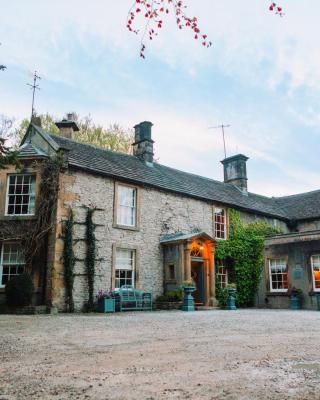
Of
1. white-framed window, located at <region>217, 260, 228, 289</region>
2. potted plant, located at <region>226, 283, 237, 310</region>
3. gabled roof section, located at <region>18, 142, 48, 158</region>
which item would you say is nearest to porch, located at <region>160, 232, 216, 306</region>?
potted plant, located at <region>226, 283, 237, 310</region>

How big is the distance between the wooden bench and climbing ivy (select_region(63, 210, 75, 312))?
1.76 m

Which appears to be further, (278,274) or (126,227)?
(278,274)

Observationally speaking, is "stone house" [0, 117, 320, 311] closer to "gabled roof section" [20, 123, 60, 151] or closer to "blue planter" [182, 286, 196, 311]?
"gabled roof section" [20, 123, 60, 151]

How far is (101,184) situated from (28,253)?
155 inches

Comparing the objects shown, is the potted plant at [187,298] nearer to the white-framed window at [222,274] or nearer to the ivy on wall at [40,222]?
the white-framed window at [222,274]

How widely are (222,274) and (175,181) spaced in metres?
5.43

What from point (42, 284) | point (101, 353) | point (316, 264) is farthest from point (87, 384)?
point (316, 264)

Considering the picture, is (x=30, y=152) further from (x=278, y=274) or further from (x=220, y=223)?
(x=278, y=274)

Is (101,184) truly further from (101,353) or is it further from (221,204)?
(101,353)

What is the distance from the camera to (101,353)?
206 inches

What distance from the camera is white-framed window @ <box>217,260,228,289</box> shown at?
19513mm

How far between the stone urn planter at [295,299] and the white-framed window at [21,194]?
1236 centimetres

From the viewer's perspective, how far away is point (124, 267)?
52.2ft

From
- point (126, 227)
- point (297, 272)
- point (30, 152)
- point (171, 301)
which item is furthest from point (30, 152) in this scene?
point (297, 272)
